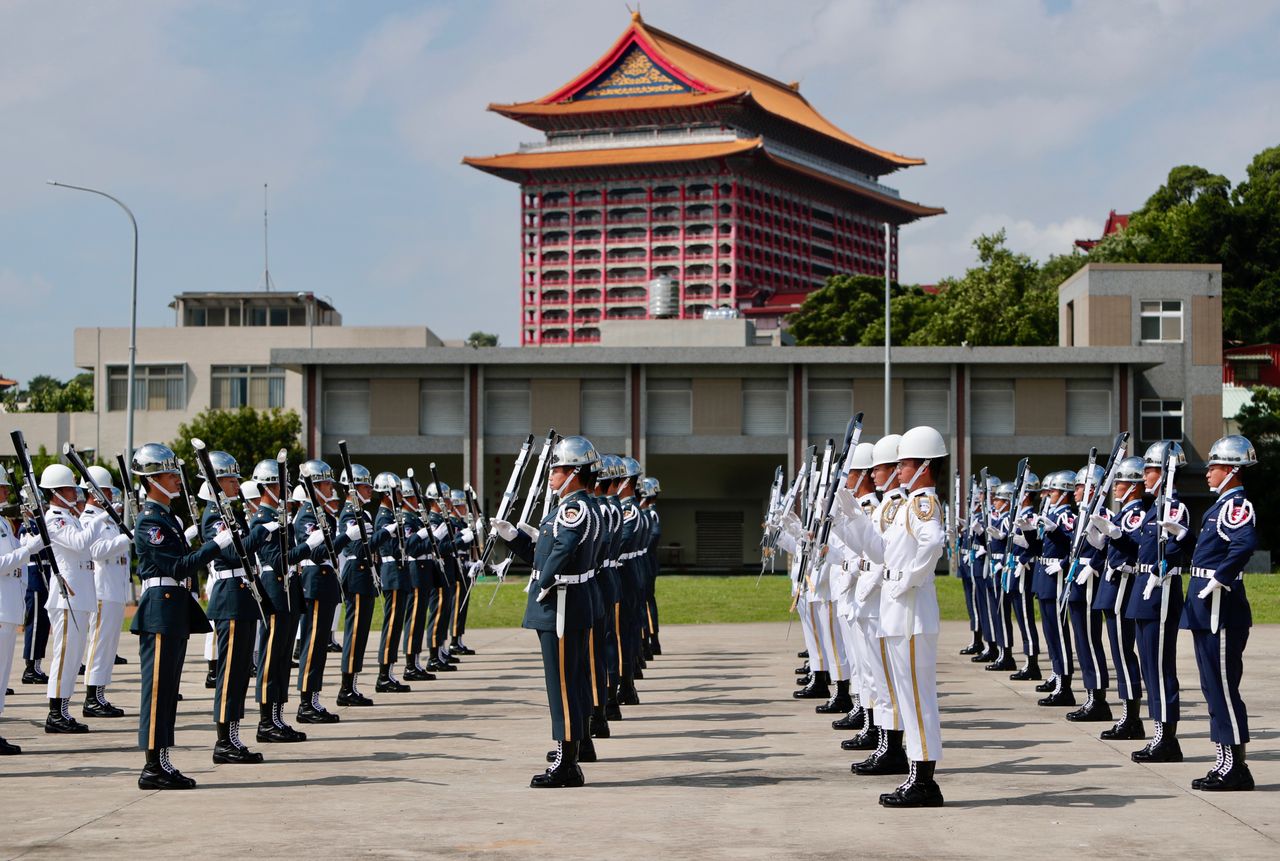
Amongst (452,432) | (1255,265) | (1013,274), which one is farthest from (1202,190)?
(452,432)

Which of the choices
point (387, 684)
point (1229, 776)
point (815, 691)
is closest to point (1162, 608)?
point (1229, 776)

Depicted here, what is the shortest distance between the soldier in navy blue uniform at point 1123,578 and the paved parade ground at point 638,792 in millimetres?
407

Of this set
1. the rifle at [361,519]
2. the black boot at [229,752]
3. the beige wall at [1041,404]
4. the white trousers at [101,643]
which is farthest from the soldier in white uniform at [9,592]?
the beige wall at [1041,404]

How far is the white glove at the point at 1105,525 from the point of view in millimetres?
12453

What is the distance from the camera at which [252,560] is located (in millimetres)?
11930

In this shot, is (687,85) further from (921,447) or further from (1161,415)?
(921,447)

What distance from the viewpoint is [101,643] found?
50.3ft

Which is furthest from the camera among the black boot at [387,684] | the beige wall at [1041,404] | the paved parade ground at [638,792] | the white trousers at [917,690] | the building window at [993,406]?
the building window at [993,406]

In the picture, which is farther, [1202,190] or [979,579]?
[1202,190]

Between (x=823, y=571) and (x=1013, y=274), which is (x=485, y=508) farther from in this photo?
(x=823, y=571)

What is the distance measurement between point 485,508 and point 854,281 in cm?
3262

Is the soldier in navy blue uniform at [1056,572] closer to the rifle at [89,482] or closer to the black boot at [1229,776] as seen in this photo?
the black boot at [1229,776]

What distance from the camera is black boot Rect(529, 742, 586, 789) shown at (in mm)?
10609

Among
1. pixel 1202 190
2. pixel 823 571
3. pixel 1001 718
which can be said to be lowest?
pixel 1001 718
